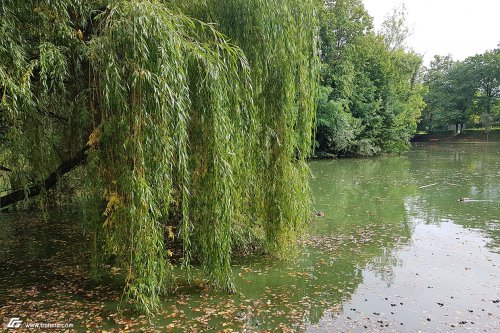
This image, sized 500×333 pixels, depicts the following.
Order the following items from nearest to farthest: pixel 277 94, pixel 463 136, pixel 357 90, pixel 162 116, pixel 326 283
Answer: pixel 162 116, pixel 326 283, pixel 277 94, pixel 357 90, pixel 463 136

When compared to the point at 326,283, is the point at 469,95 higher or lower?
higher

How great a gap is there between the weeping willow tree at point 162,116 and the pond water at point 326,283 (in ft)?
1.52

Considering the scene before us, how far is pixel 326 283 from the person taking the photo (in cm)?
610

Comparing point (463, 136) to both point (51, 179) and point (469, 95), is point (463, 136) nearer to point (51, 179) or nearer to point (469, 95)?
point (469, 95)

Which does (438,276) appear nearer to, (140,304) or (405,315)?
(405,315)

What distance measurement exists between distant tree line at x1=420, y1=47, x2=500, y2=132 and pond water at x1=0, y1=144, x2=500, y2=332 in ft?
131

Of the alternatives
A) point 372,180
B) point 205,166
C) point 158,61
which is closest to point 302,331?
point 205,166

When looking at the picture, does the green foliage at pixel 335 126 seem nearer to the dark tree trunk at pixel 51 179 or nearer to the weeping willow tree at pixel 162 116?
the weeping willow tree at pixel 162 116

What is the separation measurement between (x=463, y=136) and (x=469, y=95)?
5.08 m

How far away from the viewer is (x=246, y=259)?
712cm

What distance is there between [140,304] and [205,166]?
1.90 m

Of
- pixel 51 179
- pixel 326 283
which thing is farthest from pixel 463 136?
pixel 51 179

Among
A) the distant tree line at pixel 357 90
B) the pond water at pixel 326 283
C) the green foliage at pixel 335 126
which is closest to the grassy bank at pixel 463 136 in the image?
the distant tree line at pixel 357 90

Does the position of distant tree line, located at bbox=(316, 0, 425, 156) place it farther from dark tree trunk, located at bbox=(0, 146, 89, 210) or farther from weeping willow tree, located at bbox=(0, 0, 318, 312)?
dark tree trunk, located at bbox=(0, 146, 89, 210)
